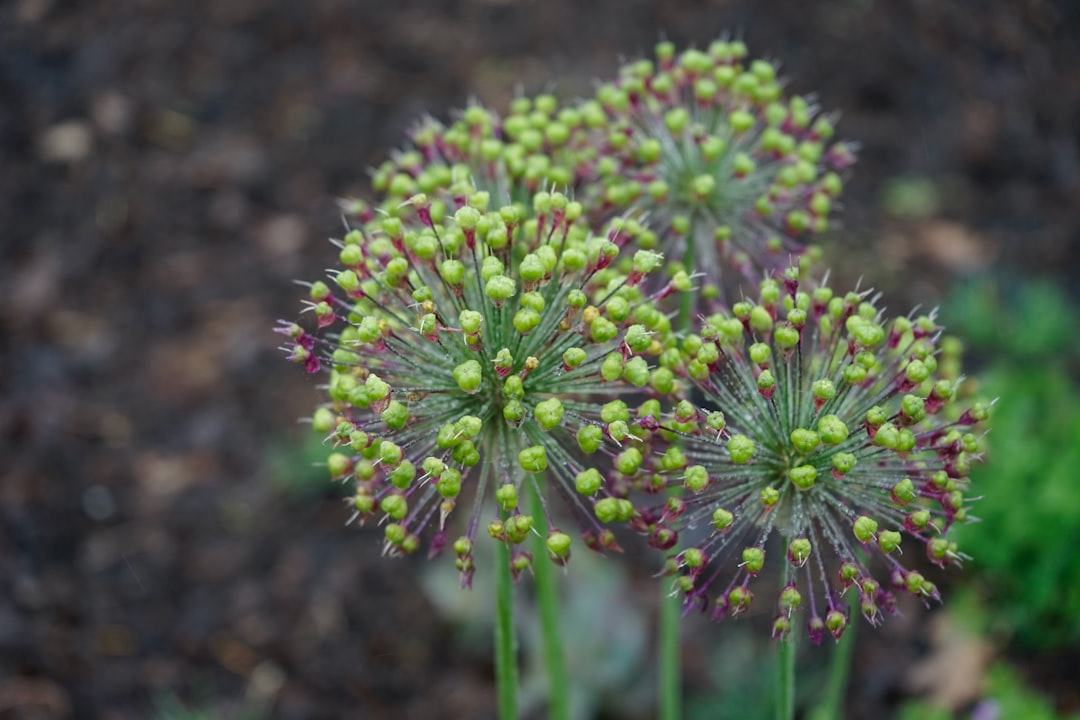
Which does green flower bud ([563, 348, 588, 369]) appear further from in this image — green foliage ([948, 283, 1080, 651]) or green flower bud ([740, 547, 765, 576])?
green foliage ([948, 283, 1080, 651])

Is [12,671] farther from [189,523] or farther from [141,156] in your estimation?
[141,156]

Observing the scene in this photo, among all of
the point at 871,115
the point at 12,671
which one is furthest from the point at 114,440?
the point at 871,115

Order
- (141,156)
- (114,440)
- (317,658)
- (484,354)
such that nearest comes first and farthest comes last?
(484,354) → (317,658) → (114,440) → (141,156)

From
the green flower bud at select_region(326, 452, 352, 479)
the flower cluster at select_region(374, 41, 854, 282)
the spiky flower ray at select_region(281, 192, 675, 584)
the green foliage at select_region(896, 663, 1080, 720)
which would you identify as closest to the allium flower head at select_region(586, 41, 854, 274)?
the flower cluster at select_region(374, 41, 854, 282)

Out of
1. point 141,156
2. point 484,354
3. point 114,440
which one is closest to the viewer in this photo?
point 484,354

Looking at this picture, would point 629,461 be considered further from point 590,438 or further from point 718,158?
point 718,158

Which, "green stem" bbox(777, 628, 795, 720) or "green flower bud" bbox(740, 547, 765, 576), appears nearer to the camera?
"green flower bud" bbox(740, 547, 765, 576)

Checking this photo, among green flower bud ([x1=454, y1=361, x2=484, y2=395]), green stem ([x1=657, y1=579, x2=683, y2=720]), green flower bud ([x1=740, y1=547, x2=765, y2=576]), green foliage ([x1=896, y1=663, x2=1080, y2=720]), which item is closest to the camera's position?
green flower bud ([x1=740, y1=547, x2=765, y2=576])
